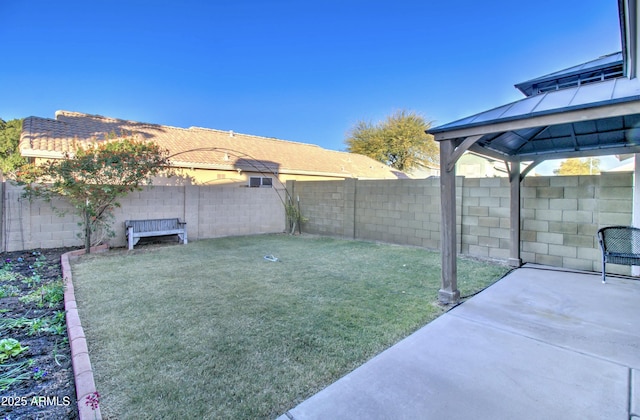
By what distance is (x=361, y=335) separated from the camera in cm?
302

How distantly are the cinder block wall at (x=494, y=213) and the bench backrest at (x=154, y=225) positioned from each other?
4589 mm

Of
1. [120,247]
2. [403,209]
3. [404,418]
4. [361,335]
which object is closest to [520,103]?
[361,335]

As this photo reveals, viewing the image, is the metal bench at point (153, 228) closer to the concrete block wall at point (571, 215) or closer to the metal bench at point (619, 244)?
the concrete block wall at point (571, 215)

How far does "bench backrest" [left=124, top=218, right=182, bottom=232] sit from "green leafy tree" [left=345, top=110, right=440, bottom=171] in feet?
68.8

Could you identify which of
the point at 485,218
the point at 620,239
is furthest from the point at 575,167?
the point at 620,239

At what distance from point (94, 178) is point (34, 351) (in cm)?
513

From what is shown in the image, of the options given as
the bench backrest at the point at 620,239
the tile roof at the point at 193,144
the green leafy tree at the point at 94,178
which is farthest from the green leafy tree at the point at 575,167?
the green leafy tree at the point at 94,178

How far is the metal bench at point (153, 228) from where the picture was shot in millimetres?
7644

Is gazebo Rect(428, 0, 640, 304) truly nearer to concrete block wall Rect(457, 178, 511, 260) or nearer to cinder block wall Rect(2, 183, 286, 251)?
concrete block wall Rect(457, 178, 511, 260)

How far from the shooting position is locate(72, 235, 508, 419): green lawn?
2.16 m

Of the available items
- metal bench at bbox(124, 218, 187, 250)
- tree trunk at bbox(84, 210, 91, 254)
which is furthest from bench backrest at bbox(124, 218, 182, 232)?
tree trunk at bbox(84, 210, 91, 254)

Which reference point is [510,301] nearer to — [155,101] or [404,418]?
[404,418]

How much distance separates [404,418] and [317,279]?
10.3 feet

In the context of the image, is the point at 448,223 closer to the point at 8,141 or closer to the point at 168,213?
the point at 168,213
